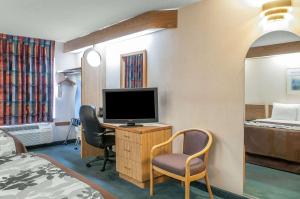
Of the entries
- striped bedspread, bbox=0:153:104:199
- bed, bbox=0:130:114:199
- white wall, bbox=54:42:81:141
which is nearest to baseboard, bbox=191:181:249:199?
bed, bbox=0:130:114:199

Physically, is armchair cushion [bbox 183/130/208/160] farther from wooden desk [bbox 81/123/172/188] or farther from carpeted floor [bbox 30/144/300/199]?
carpeted floor [bbox 30/144/300/199]

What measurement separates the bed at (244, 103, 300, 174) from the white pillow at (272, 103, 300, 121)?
25 mm

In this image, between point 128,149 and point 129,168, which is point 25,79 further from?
point 129,168

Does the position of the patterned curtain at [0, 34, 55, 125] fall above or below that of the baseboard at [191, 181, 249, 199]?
above

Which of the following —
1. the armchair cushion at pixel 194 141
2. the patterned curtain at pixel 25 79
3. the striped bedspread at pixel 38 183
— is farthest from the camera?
the patterned curtain at pixel 25 79

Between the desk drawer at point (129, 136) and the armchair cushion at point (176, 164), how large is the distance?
364 millimetres

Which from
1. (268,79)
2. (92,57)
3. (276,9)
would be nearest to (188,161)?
(268,79)

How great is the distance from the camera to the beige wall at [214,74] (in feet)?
8.83

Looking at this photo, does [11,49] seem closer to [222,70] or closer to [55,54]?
[55,54]

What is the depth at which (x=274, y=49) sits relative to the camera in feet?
8.20

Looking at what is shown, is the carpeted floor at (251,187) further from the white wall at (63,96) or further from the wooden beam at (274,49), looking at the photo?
the white wall at (63,96)

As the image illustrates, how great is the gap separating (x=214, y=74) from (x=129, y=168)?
168 centimetres

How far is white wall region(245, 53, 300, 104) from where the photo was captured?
8.05 ft

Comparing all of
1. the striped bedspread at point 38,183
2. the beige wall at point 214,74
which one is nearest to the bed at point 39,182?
the striped bedspread at point 38,183
